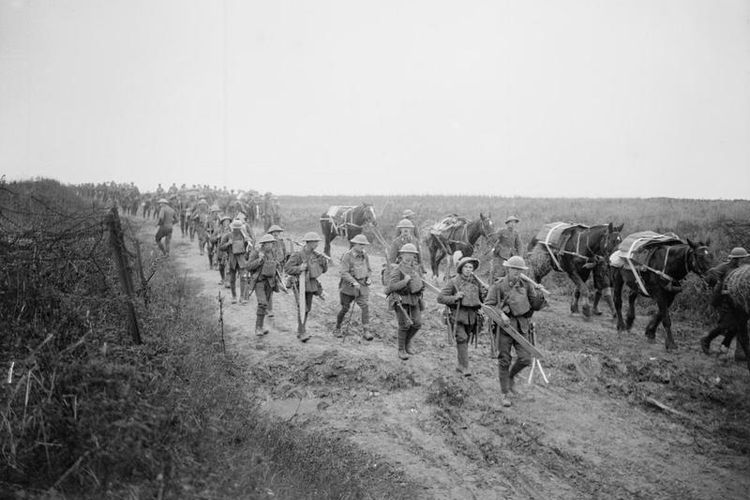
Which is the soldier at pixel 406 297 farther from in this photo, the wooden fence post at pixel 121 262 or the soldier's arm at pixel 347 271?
the wooden fence post at pixel 121 262

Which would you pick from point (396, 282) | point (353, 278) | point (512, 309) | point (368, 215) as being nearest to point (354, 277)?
point (353, 278)

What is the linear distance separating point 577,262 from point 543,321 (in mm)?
1795

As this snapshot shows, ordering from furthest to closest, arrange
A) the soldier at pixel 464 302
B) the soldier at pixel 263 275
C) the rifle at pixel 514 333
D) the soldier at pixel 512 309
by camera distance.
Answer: the soldier at pixel 263 275 < the soldier at pixel 464 302 < the soldier at pixel 512 309 < the rifle at pixel 514 333

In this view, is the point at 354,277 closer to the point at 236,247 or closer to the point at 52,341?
the point at 236,247

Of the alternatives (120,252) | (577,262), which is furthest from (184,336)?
(577,262)

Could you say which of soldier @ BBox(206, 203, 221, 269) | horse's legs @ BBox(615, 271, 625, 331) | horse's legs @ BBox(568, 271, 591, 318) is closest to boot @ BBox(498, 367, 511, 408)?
horse's legs @ BBox(615, 271, 625, 331)

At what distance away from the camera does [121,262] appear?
489 centimetres

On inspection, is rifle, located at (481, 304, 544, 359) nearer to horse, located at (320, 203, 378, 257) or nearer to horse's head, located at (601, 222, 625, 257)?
horse's head, located at (601, 222, 625, 257)

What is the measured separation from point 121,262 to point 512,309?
5.13 m

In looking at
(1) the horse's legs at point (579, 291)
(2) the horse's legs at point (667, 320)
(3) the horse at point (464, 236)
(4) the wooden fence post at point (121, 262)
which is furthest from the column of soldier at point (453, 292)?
(4) the wooden fence post at point (121, 262)

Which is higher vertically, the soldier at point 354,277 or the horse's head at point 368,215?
the horse's head at point 368,215

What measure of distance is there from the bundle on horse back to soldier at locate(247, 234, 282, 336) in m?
8.25

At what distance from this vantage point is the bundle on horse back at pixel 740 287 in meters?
7.29

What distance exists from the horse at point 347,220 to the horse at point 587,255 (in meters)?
6.20
